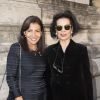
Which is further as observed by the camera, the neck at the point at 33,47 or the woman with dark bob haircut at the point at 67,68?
Answer: the woman with dark bob haircut at the point at 67,68

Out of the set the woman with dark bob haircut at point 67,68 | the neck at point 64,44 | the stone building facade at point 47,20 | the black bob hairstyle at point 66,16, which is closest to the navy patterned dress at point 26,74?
the woman with dark bob haircut at point 67,68

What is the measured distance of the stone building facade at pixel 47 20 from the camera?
18.4 ft

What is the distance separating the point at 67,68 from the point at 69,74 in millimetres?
77

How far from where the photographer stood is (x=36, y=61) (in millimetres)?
3895

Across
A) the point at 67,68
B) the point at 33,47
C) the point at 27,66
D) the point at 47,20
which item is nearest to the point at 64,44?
the point at 67,68

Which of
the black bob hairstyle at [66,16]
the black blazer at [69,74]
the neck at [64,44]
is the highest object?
the black bob hairstyle at [66,16]

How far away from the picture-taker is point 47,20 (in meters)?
6.65

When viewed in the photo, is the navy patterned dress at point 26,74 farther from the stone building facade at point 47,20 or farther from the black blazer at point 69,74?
the stone building facade at point 47,20

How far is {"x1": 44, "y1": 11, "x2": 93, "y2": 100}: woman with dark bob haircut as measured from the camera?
4.34m

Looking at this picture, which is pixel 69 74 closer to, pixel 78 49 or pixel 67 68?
pixel 67 68

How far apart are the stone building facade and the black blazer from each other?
4.53ft

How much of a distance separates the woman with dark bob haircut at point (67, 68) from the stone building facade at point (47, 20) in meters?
1.37

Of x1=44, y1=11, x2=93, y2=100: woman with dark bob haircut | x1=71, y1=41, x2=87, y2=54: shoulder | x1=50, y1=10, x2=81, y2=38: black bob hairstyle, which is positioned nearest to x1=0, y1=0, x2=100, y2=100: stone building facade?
x1=50, y1=10, x2=81, y2=38: black bob hairstyle

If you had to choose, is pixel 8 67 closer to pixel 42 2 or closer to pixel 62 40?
pixel 62 40
